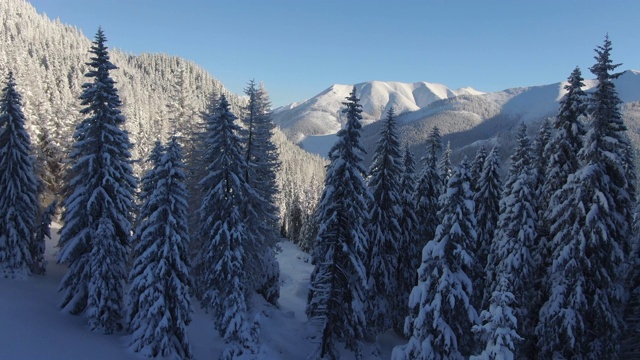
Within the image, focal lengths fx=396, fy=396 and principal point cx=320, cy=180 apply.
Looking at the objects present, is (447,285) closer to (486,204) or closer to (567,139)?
(567,139)

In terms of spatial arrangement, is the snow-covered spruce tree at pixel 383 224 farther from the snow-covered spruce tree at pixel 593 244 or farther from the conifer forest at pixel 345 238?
the snow-covered spruce tree at pixel 593 244

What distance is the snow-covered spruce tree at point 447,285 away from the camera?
1780cm

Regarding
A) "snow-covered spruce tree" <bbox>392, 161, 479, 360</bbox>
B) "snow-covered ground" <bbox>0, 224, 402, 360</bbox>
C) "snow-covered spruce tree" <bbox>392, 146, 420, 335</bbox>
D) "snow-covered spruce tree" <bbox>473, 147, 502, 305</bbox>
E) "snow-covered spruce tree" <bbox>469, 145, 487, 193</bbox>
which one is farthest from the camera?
"snow-covered spruce tree" <bbox>469, 145, 487, 193</bbox>

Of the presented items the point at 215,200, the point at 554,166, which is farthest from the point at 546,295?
the point at 215,200

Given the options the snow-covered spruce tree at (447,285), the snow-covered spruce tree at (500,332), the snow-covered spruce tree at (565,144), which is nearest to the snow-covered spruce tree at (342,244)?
the snow-covered spruce tree at (447,285)

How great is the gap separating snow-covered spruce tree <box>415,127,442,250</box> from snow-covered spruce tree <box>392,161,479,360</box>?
1299 cm

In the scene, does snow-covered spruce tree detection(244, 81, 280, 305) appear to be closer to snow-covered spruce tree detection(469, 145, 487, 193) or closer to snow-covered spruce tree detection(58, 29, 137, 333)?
snow-covered spruce tree detection(58, 29, 137, 333)

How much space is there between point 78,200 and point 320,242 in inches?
546

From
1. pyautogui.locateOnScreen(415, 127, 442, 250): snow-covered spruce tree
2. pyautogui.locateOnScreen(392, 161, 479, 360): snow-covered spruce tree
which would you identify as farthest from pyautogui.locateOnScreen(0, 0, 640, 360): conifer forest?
pyautogui.locateOnScreen(415, 127, 442, 250): snow-covered spruce tree

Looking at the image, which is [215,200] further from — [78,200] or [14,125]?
[14,125]

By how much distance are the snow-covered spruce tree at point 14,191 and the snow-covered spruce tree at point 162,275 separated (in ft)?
29.2

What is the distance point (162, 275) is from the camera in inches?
807

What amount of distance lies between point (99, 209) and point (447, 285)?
62.2 feet

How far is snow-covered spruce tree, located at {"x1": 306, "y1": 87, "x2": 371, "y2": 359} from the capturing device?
74.2 feet
